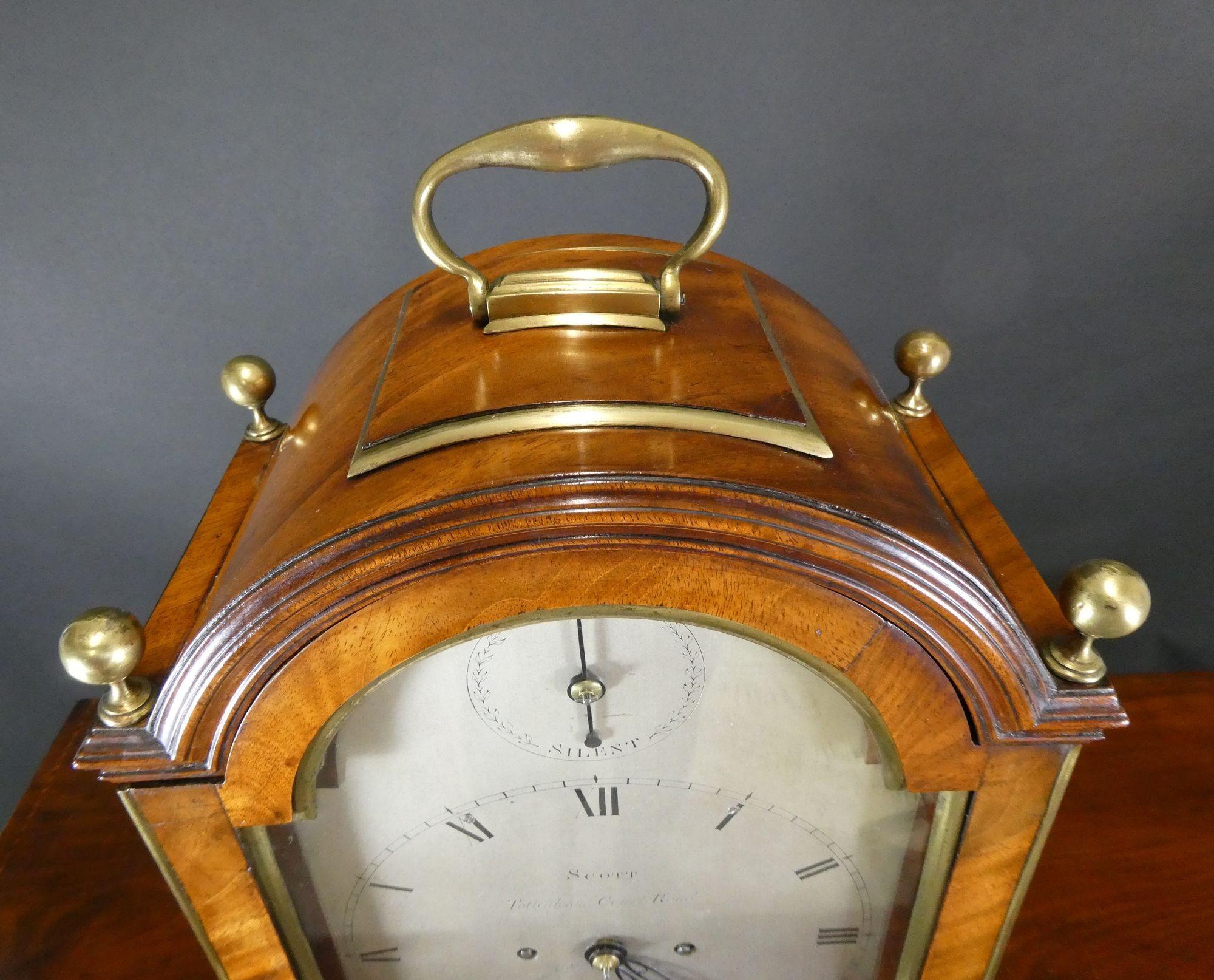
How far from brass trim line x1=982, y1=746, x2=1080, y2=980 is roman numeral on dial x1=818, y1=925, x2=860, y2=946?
11 cm

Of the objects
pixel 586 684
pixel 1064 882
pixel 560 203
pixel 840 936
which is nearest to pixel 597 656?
pixel 586 684

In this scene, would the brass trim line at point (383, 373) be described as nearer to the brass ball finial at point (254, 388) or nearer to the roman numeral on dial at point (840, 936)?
the brass ball finial at point (254, 388)

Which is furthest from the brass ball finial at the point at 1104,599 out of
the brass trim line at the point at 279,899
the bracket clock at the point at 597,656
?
the brass trim line at the point at 279,899

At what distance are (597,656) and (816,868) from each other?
0.30m

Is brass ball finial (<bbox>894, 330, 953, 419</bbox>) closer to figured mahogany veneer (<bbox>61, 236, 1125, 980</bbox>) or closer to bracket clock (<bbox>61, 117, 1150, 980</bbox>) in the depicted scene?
bracket clock (<bbox>61, 117, 1150, 980</bbox>)

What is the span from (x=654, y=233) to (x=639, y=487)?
902 mm

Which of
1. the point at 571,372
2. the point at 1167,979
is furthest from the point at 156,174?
the point at 1167,979

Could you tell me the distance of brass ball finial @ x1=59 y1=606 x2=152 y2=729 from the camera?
0.68m

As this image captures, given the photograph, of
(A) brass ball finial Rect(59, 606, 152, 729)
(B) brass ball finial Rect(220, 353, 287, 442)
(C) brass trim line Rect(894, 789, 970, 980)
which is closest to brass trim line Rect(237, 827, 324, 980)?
(A) brass ball finial Rect(59, 606, 152, 729)

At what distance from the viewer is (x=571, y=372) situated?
78 centimetres

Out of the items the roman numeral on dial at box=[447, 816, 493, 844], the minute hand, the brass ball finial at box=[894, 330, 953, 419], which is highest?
the brass ball finial at box=[894, 330, 953, 419]

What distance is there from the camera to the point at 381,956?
96 centimetres

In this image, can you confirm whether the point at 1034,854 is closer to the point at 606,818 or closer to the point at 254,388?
the point at 606,818

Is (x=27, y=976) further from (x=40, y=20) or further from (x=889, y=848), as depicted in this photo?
(x=40, y=20)
